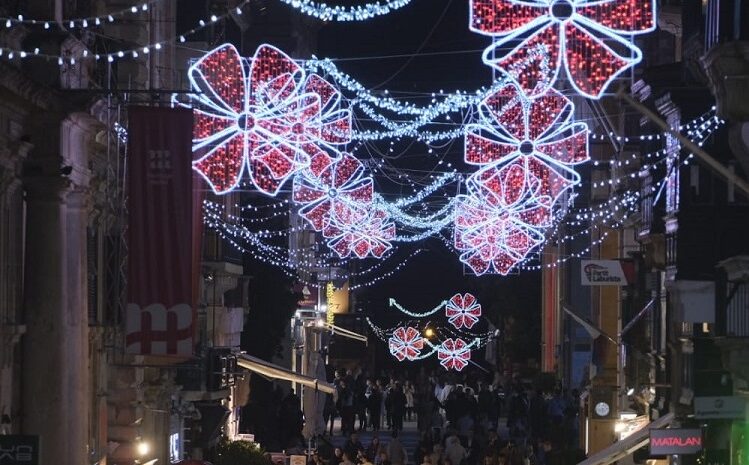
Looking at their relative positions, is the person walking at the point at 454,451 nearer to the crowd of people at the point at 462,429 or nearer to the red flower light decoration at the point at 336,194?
the crowd of people at the point at 462,429

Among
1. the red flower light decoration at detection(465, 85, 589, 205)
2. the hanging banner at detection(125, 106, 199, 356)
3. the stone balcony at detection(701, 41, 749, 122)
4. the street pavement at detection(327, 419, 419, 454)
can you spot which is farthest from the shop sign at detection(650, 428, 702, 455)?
the street pavement at detection(327, 419, 419, 454)

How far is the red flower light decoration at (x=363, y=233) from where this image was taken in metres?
46.9

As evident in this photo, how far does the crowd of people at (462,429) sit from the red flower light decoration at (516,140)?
540 centimetres

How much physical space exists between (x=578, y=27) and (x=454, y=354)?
207ft

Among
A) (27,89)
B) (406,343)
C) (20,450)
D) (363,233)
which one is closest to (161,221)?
(27,89)

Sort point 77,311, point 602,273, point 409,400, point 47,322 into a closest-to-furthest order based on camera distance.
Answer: point 47,322
point 77,311
point 602,273
point 409,400

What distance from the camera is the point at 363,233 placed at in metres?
48.3

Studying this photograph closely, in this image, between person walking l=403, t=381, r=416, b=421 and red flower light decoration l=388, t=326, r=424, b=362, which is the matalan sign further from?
red flower light decoration l=388, t=326, r=424, b=362

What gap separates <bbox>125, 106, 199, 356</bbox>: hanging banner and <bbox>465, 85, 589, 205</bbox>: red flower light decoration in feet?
30.8

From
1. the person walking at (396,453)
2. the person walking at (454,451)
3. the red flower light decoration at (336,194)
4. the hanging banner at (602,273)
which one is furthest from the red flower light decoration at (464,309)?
the hanging banner at (602,273)

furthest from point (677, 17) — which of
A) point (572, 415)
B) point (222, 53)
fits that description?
point (572, 415)

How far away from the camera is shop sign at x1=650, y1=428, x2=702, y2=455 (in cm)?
2261

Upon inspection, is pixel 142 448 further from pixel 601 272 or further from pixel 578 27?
pixel 578 27

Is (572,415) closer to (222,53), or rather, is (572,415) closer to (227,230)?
(227,230)
